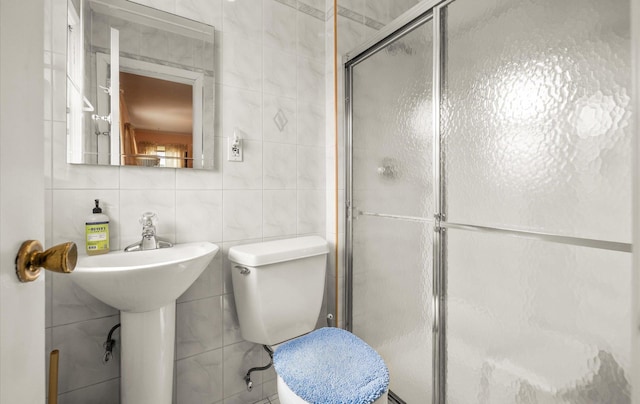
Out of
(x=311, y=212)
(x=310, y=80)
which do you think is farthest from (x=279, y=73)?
(x=311, y=212)

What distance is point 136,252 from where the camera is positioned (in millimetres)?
1146

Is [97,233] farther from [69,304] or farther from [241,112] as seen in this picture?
[241,112]

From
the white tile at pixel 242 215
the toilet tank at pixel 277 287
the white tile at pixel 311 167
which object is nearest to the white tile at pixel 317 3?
the white tile at pixel 311 167

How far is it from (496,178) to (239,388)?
1.48m

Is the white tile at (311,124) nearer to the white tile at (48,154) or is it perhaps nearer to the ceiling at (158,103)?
the ceiling at (158,103)

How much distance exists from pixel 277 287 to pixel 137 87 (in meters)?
1.03

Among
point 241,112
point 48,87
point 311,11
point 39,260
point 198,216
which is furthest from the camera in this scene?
point 311,11

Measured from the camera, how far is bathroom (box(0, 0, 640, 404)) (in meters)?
1.11

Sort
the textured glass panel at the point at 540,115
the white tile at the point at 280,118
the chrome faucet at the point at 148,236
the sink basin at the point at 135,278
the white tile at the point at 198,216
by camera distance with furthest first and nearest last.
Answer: the white tile at the point at 280,118
the white tile at the point at 198,216
the chrome faucet at the point at 148,236
the sink basin at the point at 135,278
the textured glass panel at the point at 540,115

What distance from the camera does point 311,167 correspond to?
1715 millimetres

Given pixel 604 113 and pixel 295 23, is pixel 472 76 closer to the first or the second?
pixel 604 113

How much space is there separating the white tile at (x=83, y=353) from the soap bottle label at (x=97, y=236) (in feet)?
0.97

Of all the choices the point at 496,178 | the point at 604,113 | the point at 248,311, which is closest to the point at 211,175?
the point at 248,311

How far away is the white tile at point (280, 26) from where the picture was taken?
1.56 metres
